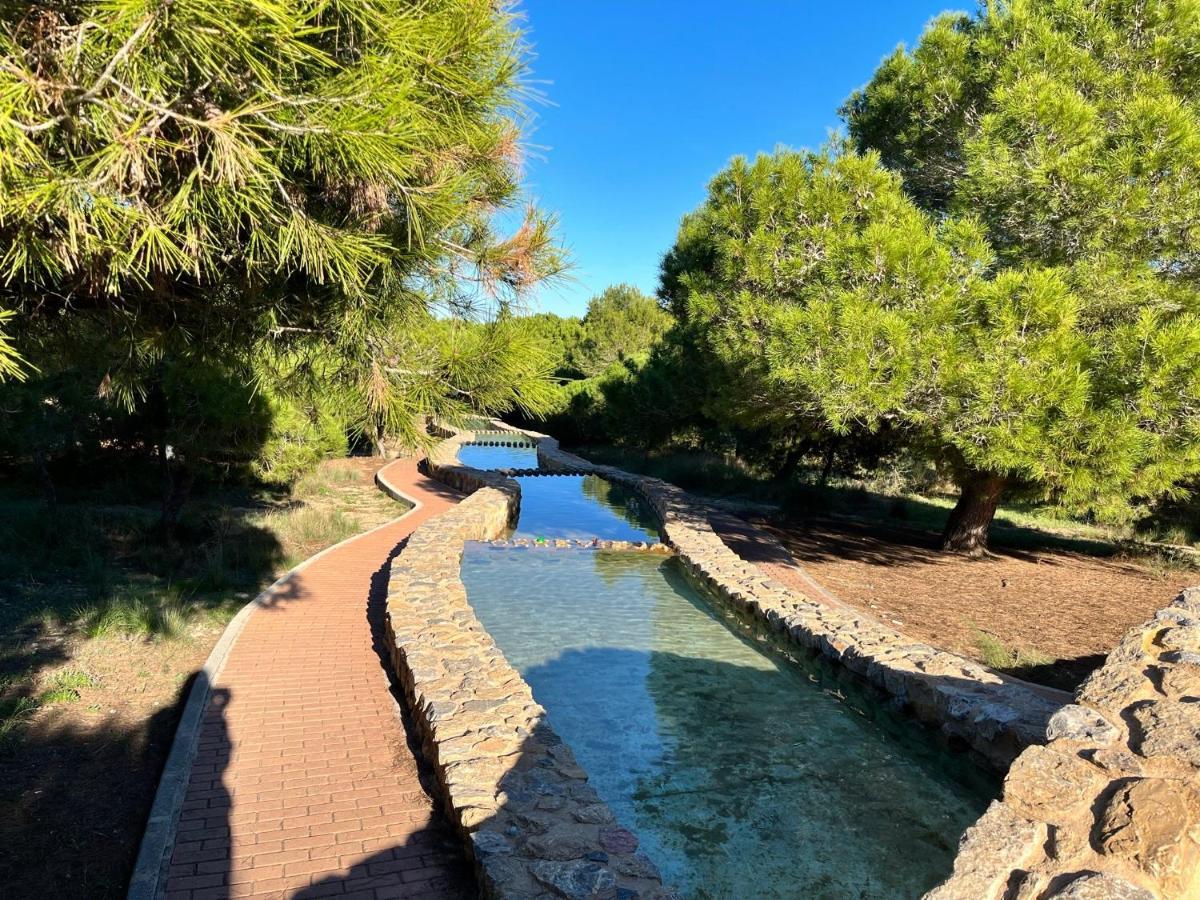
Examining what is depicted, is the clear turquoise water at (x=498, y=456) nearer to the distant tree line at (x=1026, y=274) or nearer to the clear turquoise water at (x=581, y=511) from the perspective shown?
the clear turquoise water at (x=581, y=511)

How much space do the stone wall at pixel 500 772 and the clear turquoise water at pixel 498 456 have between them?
1888cm

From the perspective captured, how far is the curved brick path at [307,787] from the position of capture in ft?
12.6

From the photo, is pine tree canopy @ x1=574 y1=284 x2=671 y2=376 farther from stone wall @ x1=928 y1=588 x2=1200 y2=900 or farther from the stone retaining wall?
stone wall @ x1=928 y1=588 x2=1200 y2=900

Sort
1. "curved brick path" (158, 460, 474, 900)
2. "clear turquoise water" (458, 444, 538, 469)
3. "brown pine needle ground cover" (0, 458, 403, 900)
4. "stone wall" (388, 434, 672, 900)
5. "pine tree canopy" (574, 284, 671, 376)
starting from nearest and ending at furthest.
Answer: "stone wall" (388, 434, 672, 900) < "curved brick path" (158, 460, 474, 900) < "brown pine needle ground cover" (0, 458, 403, 900) < "clear turquoise water" (458, 444, 538, 469) < "pine tree canopy" (574, 284, 671, 376)

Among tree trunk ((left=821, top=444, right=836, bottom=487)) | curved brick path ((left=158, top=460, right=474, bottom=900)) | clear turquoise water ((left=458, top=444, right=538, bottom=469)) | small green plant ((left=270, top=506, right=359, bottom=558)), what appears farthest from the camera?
clear turquoise water ((left=458, top=444, right=538, bottom=469))

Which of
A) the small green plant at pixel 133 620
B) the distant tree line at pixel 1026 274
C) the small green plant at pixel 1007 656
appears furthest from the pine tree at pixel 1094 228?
the small green plant at pixel 133 620

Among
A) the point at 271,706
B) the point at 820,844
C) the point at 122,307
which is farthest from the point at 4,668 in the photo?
the point at 820,844

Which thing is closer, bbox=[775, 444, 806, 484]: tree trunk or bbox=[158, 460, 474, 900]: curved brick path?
bbox=[158, 460, 474, 900]: curved brick path

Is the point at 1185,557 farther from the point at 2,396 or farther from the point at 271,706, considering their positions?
the point at 2,396

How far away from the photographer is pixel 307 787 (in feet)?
15.5

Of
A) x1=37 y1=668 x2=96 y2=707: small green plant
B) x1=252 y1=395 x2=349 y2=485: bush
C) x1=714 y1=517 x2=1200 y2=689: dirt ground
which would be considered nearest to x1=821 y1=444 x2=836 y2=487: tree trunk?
x1=714 y1=517 x2=1200 y2=689: dirt ground

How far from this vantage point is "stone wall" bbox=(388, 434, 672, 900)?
352cm

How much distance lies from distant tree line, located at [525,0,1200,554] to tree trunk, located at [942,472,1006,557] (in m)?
1.55

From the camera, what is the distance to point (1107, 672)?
142 inches
